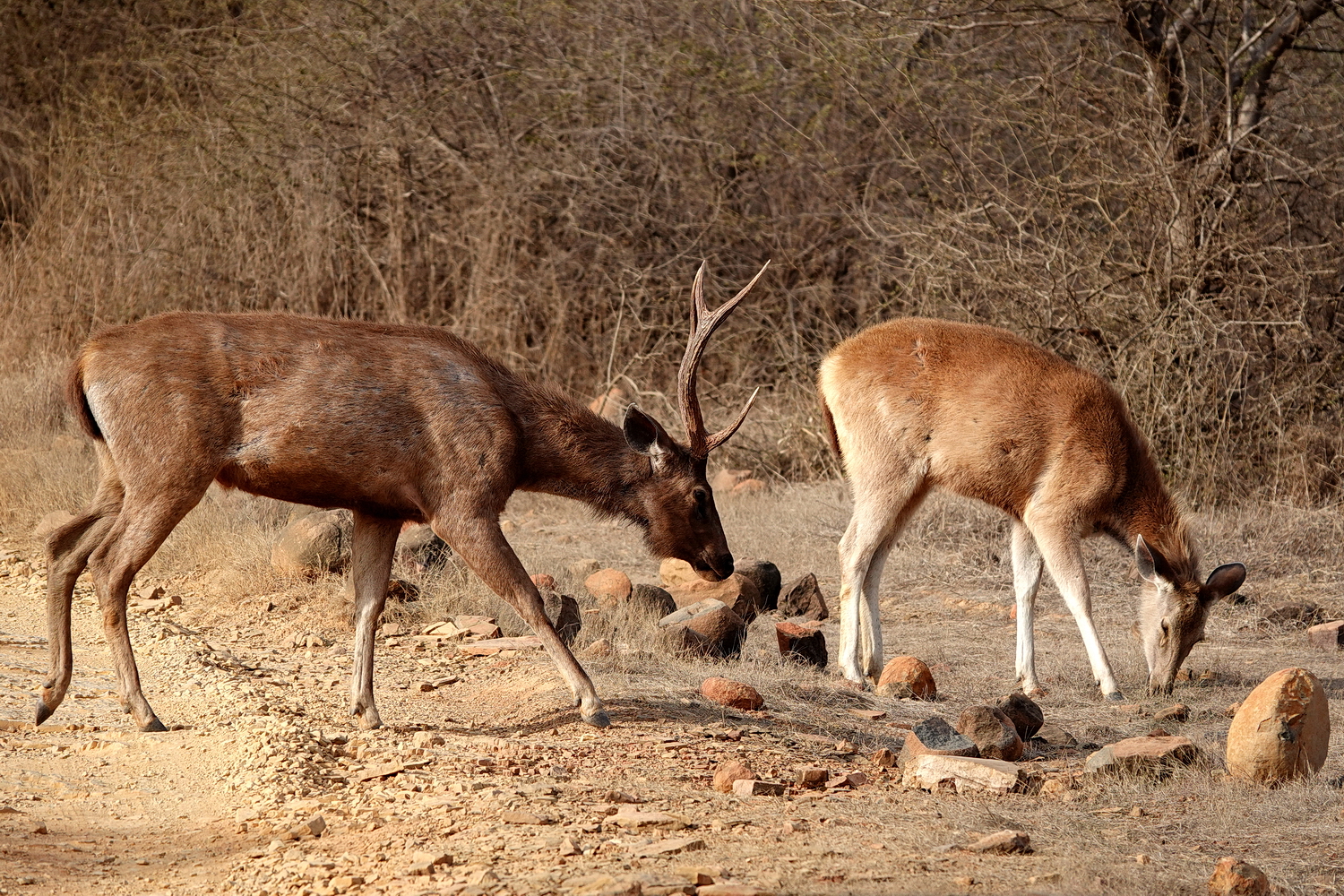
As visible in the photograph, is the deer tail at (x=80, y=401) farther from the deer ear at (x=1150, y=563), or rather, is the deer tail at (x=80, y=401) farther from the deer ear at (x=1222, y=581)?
the deer ear at (x=1222, y=581)

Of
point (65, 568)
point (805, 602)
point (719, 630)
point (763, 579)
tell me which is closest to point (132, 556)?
point (65, 568)

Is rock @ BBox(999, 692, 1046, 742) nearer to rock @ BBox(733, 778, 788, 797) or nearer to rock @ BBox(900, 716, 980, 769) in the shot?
rock @ BBox(900, 716, 980, 769)

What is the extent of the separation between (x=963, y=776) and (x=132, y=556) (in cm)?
349

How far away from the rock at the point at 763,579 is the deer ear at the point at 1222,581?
2850mm

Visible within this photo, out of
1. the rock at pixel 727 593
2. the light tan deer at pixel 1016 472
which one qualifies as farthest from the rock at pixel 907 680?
the rock at pixel 727 593

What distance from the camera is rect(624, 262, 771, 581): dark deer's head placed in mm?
6668

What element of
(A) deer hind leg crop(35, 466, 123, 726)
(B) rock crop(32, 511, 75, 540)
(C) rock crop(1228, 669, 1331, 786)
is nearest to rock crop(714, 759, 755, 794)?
(C) rock crop(1228, 669, 1331, 786)

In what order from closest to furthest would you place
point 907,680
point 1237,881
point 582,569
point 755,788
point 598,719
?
point 1237,881
point 755,788
point 598,719
point 907,680
point 582,569

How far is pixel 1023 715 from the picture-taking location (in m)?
6.63

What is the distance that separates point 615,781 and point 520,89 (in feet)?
36.8

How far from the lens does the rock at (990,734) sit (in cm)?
608

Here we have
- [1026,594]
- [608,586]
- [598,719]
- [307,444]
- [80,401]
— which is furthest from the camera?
[608,586]

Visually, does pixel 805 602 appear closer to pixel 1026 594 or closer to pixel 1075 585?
pixel 1026 594

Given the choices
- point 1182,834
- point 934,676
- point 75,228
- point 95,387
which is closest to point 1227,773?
point 1182,834
